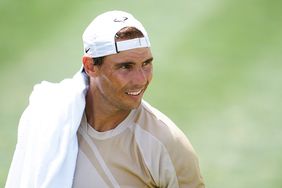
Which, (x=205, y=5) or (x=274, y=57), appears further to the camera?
(x=205, y=5)

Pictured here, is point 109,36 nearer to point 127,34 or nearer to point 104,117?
point 127,34

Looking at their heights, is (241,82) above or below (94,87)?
below

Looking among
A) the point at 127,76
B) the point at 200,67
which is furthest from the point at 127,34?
the point at 200,67

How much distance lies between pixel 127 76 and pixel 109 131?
330mm

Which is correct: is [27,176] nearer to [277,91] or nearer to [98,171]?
[98,171]

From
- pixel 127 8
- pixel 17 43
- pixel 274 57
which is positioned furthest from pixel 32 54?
pixel 274 57

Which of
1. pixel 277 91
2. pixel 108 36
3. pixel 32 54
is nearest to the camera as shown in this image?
pixel 108 36

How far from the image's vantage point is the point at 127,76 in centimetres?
456

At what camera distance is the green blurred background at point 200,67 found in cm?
743

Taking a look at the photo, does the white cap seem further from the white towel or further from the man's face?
the white towel

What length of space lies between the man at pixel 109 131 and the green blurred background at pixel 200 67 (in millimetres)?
2566

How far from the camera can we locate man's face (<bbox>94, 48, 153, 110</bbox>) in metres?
4.52

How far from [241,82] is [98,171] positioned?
3.78 m

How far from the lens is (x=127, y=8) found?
9320 millimetres
